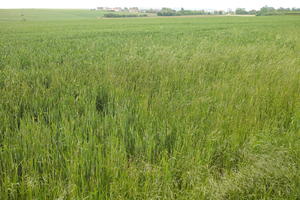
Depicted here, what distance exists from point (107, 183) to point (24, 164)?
0.87m

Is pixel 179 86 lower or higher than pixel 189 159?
higher

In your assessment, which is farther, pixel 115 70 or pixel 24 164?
pixel 115 70

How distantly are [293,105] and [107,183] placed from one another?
3.45m

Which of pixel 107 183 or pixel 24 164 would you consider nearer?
pixel 107 183

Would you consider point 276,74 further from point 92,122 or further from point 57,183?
point 57,183

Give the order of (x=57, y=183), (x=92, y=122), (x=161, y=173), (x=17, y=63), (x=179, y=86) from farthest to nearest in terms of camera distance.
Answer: (x=17, y=63) → (x=179, y=86) → (x=92, y=122) → (x=161, y=173) → (x=57, y=183)

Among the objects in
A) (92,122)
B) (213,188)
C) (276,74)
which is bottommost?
(213,188)

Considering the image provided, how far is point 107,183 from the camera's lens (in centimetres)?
206

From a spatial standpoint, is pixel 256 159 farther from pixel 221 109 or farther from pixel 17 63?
pixel 17 63

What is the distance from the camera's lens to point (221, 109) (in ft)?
11.6

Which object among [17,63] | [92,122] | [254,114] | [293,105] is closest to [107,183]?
[92,122]

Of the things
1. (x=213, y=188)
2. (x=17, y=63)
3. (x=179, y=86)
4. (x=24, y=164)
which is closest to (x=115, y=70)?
(x=179, y=86)

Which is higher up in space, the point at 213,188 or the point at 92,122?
the point at 92,122

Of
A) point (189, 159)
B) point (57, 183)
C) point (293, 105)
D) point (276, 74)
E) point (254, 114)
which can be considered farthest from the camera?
point (276, 74)
